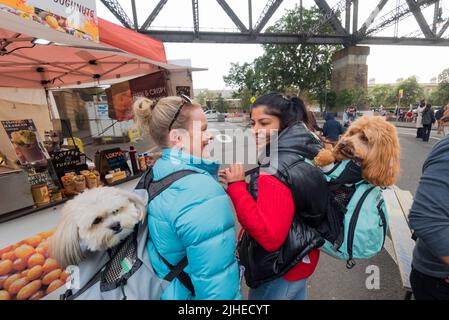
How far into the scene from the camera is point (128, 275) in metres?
1.05

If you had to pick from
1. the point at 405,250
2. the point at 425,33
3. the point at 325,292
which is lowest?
the point at 325,292

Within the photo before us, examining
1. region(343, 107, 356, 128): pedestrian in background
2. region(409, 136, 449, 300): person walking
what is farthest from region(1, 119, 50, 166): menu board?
region(343, 107, 356, 128): pedestrian in background

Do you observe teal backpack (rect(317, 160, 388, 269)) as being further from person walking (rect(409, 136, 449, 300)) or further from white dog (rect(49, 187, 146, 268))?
white dog (rect(49, 187, 146, 268))

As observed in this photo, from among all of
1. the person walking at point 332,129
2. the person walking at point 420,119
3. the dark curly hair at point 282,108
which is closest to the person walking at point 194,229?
the dark curly hair at point 282,108

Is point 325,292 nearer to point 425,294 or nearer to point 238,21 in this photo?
point 425,294

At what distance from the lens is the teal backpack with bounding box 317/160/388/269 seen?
139 centimetres

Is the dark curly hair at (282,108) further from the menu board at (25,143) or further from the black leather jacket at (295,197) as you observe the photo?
the menu board at (25,143)

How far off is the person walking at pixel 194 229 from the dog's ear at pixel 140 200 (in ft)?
0.22

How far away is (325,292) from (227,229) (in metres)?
2.20

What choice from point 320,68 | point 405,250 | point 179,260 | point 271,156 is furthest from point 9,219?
point 320,68

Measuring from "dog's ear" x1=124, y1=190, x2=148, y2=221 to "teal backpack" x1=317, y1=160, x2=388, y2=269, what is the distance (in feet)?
3.34

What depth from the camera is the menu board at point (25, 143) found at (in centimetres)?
303

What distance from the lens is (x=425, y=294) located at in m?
1.32

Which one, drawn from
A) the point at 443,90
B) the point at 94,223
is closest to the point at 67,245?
the point at 94,223
